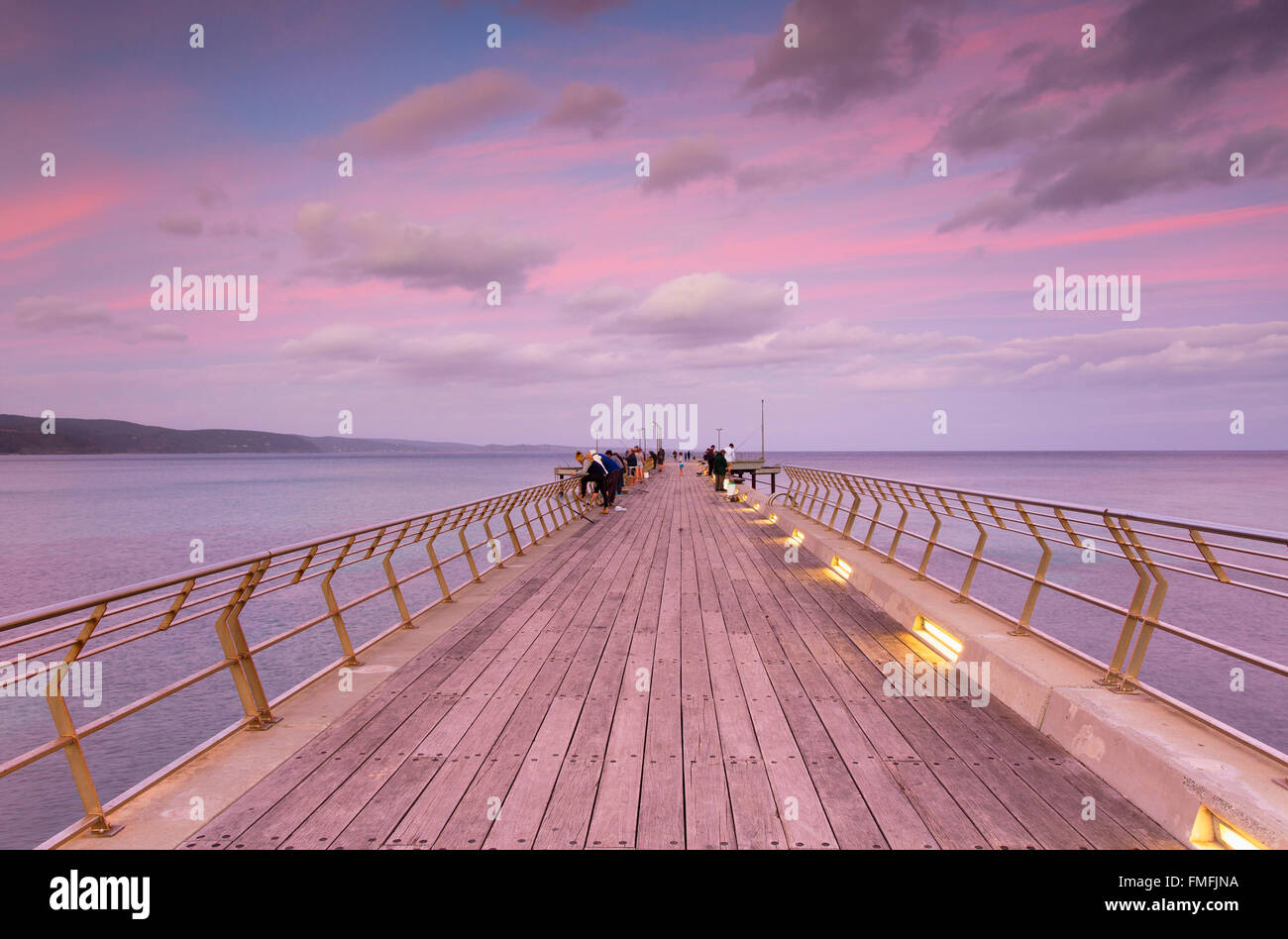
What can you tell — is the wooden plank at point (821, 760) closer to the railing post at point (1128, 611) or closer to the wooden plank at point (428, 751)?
the railing post at point (1128, 611)

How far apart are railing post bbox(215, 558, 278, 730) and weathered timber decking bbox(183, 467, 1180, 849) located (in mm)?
472

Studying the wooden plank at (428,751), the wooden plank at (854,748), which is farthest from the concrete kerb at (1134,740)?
the wooden plank at (428,751)

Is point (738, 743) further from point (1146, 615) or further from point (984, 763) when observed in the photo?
point (1146, 615)

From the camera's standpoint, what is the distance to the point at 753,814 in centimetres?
360

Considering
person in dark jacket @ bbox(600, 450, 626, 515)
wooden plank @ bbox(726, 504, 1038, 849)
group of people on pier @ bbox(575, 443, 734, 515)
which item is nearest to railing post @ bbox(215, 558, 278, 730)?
wooden plank @ bbox(726, 504, 1038, 849)

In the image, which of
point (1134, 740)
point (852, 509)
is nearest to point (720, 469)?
point (852, 509)

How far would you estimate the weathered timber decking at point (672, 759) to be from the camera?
11.3 feet

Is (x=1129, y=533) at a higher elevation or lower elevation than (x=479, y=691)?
higher

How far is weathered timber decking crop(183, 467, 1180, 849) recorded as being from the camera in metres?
3.43
